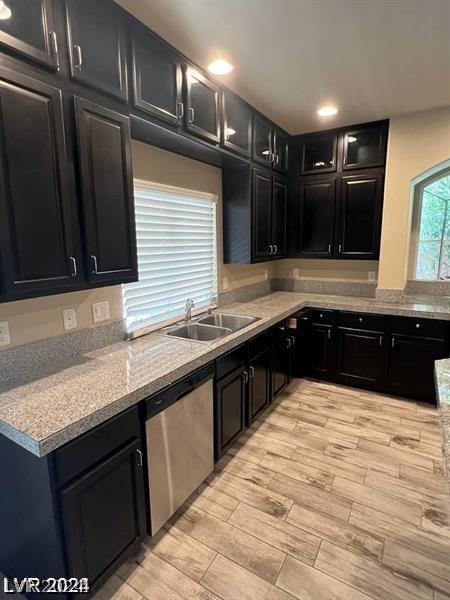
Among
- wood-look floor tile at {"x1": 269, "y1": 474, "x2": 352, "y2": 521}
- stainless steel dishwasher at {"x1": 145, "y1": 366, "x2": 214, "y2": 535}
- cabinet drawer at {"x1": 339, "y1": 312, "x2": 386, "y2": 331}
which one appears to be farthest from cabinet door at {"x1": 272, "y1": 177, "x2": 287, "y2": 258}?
wood-look floor tile at {"x1": 269, "y1": 474, "x2": 352, "y2": 521}

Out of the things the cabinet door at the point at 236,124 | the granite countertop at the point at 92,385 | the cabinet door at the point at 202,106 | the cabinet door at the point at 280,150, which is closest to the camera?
the granite countertop at the point at 92,385

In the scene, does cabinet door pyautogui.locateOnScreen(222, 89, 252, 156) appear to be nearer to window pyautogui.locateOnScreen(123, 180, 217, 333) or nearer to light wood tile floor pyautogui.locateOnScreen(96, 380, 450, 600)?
window pyautogui.locateOnScreen(123, 180, 217, 333)

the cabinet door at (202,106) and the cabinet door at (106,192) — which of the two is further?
the cabinet door at (202,106)

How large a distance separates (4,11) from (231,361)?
2039 mm

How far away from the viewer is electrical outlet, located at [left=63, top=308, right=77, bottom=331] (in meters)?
1.86

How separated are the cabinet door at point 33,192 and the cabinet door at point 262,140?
196cm

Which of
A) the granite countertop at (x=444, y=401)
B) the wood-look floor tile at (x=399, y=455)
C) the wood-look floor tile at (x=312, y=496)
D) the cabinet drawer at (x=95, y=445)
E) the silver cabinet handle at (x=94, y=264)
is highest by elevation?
the silver cabinet handle at (x=94, y=264)

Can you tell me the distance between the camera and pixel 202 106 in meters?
2.25

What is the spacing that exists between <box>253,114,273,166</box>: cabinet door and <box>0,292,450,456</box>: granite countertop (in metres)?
1.65

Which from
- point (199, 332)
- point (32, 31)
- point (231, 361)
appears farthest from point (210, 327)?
point (32, 31)

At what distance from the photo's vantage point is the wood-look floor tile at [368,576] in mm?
1493

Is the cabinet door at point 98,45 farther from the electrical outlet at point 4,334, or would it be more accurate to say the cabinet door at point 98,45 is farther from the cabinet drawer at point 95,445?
the cabinet drawer at point 95,445

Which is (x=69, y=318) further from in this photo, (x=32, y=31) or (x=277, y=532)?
(x=277, y=532)

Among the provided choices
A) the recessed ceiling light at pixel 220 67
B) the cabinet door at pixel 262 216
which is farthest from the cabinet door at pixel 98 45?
the cabinet door at pixel 262 216
